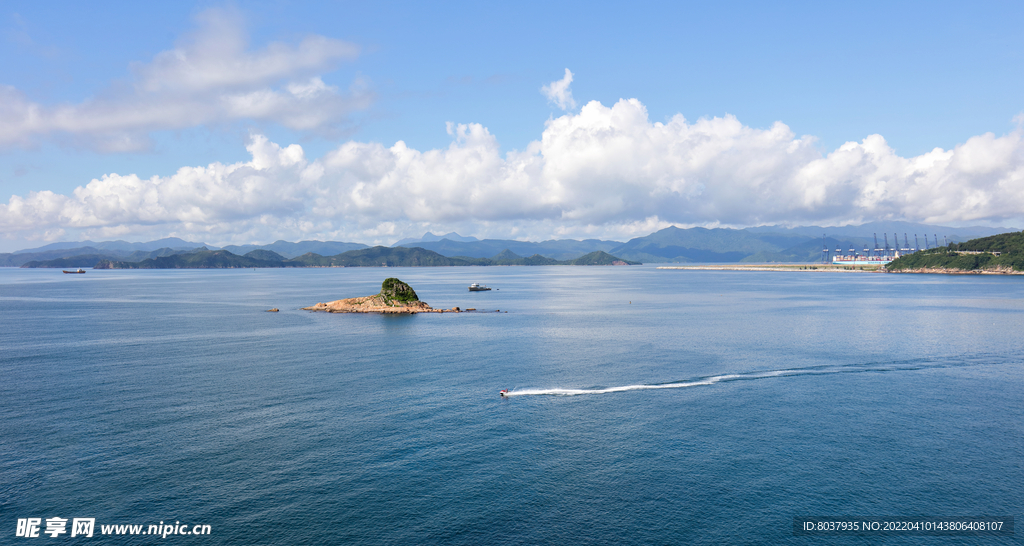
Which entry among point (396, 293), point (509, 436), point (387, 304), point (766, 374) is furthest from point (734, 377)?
point (396, 293)

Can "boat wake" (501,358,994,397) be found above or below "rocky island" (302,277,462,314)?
below

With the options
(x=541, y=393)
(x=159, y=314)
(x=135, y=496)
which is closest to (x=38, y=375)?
(x=135, y=496)

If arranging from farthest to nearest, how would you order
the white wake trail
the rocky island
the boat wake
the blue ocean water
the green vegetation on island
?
the green vegetation on island, the rocky island, the boat wake, the white wake trail, the blue ocean water

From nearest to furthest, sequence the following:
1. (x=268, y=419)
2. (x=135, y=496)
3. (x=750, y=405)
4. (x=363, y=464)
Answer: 1. (x=135, y=496)
2. (x=363, y=464)
3. (x=268, y=419)
4. (x=750, y=405)

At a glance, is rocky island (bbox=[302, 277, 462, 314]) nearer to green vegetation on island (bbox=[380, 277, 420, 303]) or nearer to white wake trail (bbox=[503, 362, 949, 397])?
green vegetation on island (bbox=[380, 277, 420, 303])

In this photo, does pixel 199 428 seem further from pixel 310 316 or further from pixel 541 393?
pixel 310 316

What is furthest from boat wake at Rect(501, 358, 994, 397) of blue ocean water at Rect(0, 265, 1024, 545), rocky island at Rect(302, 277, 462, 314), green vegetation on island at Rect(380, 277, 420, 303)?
green vegetation on island at Rect(380, 277, 420, 303)

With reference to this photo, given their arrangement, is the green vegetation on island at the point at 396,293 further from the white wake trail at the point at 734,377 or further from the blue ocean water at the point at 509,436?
the white wake trail at the point at 734,377
